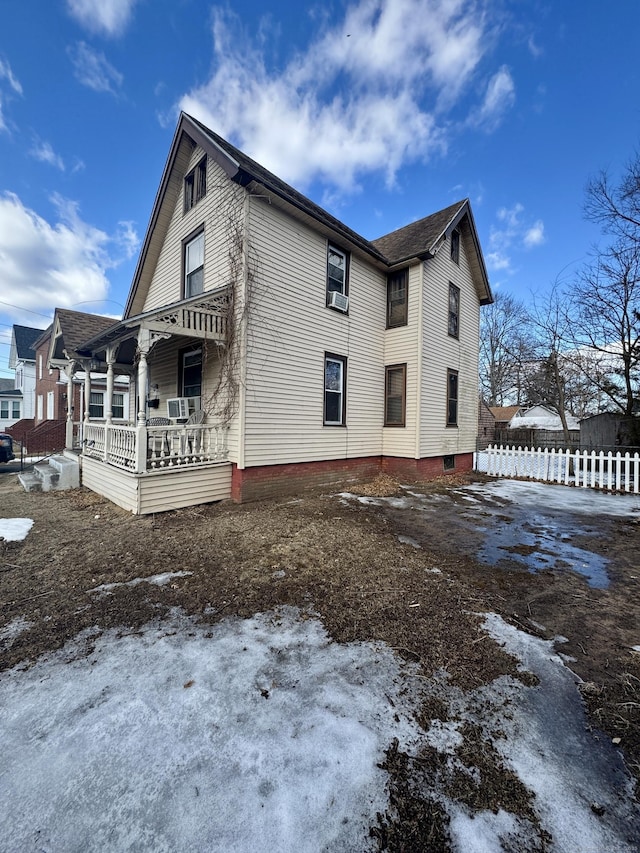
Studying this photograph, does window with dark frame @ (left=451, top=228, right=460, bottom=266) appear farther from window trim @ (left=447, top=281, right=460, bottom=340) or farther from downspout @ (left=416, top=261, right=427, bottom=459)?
downspout @ (left=416, top=261, right=427, bottom=459)

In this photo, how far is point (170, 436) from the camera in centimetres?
735

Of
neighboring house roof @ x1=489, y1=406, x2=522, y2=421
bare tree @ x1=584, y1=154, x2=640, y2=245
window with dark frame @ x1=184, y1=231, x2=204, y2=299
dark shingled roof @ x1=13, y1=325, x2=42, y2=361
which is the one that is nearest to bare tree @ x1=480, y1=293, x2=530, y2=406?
neighboring house roof @ x1=489, y1=406, x2=522, y2=421

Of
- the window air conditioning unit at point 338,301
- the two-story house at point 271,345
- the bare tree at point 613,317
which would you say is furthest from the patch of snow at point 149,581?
the bare tree at point 613,317

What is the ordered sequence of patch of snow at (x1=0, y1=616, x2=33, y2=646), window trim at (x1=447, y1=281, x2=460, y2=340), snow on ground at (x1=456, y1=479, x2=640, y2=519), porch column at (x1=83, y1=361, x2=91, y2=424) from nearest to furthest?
1. patch of snow at (x1=0, y1=616, x2=33, y2=646)
2. snow on ground at (x1=456, y1=479, x2=640, y2=519)
3. porch column at (x1=83, y1=361, x2=91, y2=424)
4. window trim at (x1=447, y1=281, x2=460, y2=340)

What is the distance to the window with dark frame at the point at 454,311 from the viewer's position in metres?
12.0

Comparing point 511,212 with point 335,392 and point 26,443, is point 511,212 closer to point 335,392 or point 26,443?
point 335,392

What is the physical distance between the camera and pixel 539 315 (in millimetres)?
15438

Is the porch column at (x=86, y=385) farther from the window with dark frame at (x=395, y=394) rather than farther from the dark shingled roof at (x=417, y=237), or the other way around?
the dark shingled roof at (x=417, y=237)

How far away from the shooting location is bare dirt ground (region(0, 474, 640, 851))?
2.13 meters

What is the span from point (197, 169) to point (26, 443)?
599 inches

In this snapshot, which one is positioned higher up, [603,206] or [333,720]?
[603,206]

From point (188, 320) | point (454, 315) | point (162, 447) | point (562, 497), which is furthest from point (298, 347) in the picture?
point (562, 497)

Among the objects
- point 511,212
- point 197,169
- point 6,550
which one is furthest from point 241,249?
point 511,212

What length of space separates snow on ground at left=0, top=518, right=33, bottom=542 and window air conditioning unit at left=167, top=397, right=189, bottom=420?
3.35 m
